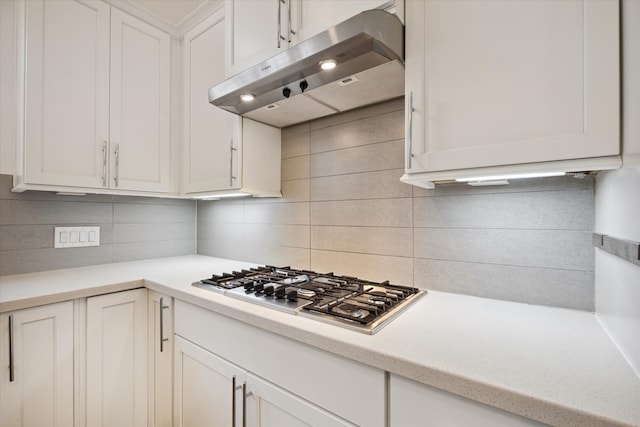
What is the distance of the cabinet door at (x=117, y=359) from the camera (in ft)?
4.31

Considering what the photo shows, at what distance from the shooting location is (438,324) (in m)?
0.87

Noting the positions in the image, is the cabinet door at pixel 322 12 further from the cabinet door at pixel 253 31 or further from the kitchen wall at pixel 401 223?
the kitchen wall at pixel 401 223

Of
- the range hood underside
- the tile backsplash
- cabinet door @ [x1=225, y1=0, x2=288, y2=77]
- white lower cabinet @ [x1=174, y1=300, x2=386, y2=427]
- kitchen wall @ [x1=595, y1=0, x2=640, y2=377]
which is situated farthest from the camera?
cabinet door @ [x1=225, y1=0, x2=288, y2=77]

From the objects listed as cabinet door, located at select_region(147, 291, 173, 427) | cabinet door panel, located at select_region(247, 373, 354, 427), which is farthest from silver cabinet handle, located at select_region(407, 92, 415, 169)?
cabinet door, located at select_region(147, 291, 173, 427)

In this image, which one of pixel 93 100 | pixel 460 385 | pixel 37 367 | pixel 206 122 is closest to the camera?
pixel 460 385

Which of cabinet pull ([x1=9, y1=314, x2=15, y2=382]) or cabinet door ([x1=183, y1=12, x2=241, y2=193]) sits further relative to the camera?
cabinet door ([x1=183, y1=12, x2=241, y2=193])

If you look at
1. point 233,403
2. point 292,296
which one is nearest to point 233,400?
point 233,403

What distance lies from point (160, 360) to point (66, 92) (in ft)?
4.60

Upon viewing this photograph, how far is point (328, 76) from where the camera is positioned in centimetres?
110

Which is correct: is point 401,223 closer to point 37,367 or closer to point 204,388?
point 204,388

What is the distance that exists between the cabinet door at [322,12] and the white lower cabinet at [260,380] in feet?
3.55

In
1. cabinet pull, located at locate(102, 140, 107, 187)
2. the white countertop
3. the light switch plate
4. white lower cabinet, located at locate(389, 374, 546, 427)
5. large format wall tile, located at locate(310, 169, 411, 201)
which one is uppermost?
cabinet pull, located at locate(102, 140, 107, 187)

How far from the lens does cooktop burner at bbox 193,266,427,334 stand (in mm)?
880

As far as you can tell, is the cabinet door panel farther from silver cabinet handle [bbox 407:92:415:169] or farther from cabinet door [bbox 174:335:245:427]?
silver cabinet handle [bbox 407:92:415:169]
